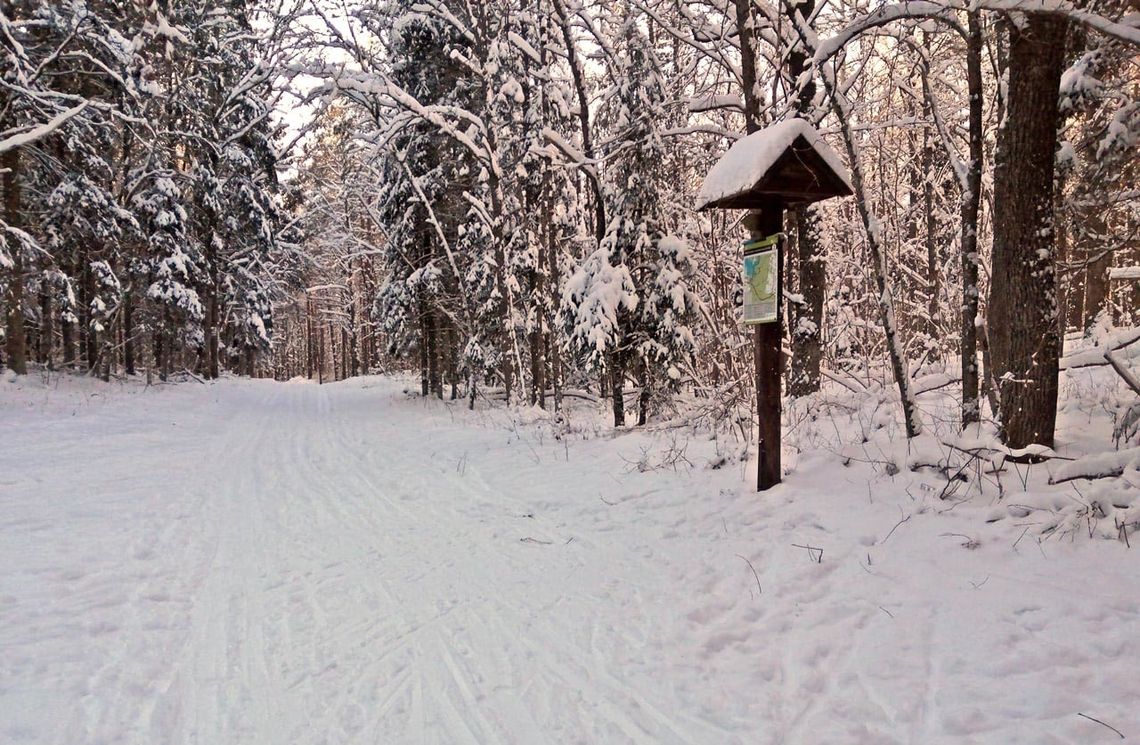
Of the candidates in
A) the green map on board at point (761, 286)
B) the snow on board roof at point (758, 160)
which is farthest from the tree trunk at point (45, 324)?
the green map on board at point (761, 286)

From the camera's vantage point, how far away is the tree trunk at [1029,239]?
452cm

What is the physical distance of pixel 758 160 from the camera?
16.4 ft

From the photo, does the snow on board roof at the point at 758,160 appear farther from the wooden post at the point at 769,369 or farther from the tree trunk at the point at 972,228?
the tree trunk at the point at 972,228

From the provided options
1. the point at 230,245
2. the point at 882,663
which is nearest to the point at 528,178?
the point at 882,663

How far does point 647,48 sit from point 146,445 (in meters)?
11.0

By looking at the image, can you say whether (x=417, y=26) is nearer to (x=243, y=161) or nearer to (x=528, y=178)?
(x=528, y=178)

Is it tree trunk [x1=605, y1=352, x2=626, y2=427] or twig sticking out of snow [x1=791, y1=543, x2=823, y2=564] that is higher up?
tree trunk [x1=605, y1=352, x2=626, y2=427]

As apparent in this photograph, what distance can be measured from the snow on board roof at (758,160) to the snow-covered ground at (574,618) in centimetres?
264

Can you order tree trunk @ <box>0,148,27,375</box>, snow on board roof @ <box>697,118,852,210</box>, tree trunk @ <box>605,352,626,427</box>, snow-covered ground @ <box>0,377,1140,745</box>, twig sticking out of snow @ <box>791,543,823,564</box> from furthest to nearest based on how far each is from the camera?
tree trunk @ <box>0,148,27,375</box> → tree trunk @ <box>605,352,626,427</box> → snow on board roof @ <box>697,118,852,210</box> → twig sticking out of snow @ <box>791,543,823,564</box> → snow-covered ground @ <box>0,377,1140,745</box>

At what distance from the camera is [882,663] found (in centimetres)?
313

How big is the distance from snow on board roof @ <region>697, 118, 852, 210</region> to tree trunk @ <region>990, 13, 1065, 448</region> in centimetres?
122

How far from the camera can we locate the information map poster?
5.25 m

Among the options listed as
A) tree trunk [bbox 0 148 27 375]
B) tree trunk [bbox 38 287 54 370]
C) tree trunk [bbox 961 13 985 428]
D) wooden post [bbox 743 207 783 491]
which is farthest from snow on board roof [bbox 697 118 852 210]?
tree trunk [bbox 38 287 54 370]

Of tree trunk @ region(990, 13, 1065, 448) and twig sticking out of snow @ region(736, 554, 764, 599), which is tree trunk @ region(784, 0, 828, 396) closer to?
tree trunk @ region(990, 13, 1065, 448)
